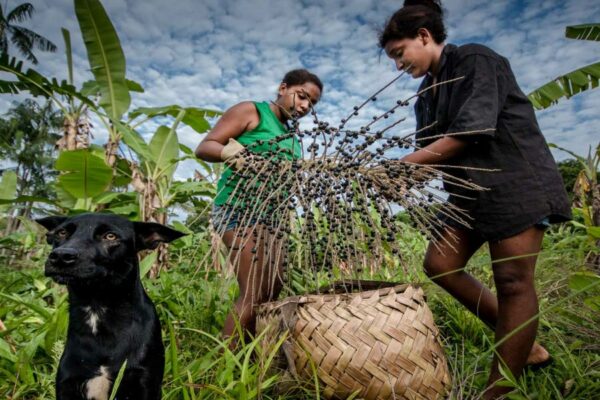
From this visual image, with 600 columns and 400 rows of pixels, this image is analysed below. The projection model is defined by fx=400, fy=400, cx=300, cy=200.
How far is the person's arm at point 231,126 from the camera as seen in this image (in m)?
2.14

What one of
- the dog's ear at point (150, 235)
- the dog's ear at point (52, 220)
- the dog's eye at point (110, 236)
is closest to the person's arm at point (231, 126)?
the dog's ear at point (150, 235)

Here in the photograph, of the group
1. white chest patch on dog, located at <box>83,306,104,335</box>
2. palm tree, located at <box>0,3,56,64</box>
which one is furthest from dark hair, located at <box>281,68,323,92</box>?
palm tree, located at <box>0,3,56,64</box>

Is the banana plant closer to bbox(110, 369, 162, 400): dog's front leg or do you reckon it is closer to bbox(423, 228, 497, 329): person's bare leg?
bbox(423, 228, 497, 329): person's bare leg

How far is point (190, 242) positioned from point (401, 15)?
Answer: 9.97 feet

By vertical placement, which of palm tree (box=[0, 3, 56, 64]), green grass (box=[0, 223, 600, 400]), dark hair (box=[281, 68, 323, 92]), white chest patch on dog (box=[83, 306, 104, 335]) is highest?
palm tree (box=[0, 3, 56, 64])

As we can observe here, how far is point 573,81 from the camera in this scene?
409cm

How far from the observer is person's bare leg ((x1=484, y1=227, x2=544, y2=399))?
5.69 ft

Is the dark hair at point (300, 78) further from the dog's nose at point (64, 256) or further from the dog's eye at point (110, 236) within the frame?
the dog's nose at point (64, 256)

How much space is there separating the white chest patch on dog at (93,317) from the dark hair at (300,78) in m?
1.69

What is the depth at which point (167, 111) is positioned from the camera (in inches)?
189

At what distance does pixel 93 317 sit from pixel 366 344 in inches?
44.0

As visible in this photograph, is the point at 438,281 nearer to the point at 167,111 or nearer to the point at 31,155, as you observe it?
the point at 167,111

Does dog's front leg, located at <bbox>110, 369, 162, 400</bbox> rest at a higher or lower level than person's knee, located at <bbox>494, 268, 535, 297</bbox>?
lower

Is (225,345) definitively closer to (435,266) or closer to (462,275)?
(435,266)
